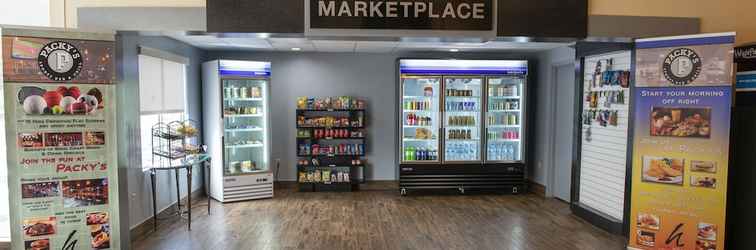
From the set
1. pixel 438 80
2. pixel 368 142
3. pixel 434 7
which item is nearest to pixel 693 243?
pixel 434 7

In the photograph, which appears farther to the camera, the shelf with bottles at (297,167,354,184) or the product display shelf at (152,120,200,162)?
the shelf with bottles at (297,167,354,184)

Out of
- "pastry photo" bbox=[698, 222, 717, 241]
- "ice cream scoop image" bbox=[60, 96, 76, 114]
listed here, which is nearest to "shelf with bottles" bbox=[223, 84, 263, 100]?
"ice cream scoop image" bbox=[60, 96, 76, 114]

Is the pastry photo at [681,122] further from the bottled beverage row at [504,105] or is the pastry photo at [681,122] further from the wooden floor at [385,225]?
the bottled beverage row at [504,105]

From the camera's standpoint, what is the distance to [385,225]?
5164mm

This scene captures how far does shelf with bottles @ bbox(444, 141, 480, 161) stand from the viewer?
6836mm

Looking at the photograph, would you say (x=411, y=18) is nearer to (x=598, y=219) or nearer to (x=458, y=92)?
(x=598, y=219)

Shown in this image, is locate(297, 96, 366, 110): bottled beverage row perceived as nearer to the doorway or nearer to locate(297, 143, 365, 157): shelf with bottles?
locate(297, 143, 365, 157): shelf with bottles

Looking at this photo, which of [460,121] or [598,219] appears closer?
[598,219]

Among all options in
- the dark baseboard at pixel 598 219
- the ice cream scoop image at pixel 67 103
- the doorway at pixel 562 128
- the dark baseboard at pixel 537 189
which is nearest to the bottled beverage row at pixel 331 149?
the dark baseboard at pixel 537 189

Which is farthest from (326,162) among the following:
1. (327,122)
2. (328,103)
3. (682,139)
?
(682,139)

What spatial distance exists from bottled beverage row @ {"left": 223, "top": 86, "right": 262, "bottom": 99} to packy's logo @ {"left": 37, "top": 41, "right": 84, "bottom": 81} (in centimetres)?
299

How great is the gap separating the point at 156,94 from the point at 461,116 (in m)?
4.14

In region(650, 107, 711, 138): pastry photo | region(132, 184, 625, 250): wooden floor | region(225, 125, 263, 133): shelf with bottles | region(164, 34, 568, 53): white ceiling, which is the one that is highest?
region(164, 34, 568, 53): white ceiling

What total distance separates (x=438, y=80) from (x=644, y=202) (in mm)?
3447
